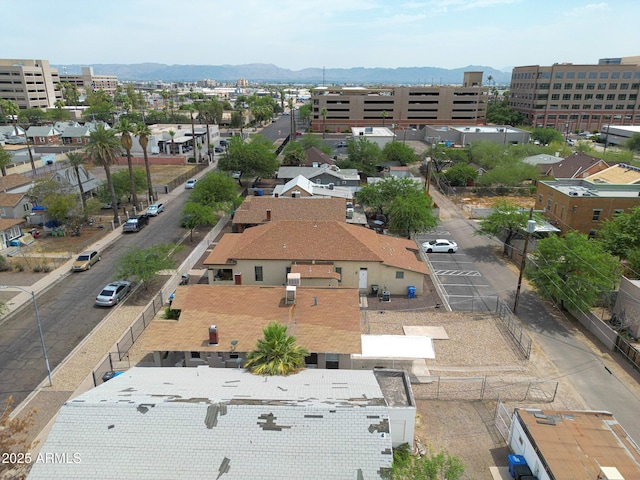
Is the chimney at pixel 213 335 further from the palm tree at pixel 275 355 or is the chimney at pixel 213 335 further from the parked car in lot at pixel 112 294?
the parked car in lot at pixel 112 294

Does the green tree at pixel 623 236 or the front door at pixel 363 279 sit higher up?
the green tree at pixel 623 236

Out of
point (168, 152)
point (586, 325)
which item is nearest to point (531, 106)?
point (168, 152)

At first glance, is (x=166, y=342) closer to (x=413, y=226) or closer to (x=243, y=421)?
(x=243, y=421)

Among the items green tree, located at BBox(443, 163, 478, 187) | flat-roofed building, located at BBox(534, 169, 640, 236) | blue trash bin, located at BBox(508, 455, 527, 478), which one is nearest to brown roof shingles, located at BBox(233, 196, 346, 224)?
flat-roofed building, located at BBox(534, 169, 640, 236)

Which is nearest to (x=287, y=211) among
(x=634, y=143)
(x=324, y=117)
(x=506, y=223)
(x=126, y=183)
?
(x=506, y=223)

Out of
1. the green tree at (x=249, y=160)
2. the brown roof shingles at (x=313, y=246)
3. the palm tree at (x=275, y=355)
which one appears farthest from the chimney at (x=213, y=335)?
the green tree at (x=249, y=160)
